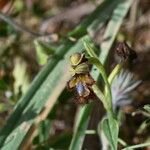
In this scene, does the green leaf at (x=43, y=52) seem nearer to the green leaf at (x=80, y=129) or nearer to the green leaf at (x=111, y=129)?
the green leaf at (x=80, y=129)

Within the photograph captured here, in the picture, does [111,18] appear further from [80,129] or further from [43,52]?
[80,129]

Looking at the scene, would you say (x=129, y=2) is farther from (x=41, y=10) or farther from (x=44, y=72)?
(x=41, y=10)

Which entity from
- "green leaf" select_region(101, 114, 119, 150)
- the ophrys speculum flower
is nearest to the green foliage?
"green leaf" select_region(101, 114, 119, 150)

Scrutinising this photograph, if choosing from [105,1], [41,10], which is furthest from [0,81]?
[41,10]

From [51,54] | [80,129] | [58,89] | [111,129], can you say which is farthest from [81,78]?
[51,54]

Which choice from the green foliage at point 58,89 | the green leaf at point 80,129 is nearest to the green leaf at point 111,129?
the green foliage at point 58,89

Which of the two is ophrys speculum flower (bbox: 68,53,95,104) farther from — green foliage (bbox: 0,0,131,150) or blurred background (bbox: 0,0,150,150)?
blurred background (bbox: 0,0,150,150)
